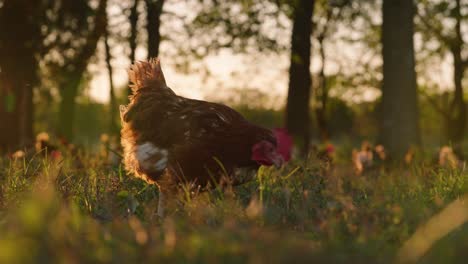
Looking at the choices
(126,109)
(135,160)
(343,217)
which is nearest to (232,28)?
(126,109)

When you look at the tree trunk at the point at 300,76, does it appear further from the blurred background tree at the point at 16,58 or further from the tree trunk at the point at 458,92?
the tree trunk at the point at 458,92

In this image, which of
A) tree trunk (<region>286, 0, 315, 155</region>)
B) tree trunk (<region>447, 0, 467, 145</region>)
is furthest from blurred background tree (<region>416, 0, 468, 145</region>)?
tree trunk (<region>286, 0, 315, 155</region>)

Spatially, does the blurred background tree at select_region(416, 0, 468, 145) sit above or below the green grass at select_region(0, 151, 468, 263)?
above

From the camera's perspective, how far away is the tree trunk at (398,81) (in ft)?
36.8

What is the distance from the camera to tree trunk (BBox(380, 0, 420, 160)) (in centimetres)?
1120

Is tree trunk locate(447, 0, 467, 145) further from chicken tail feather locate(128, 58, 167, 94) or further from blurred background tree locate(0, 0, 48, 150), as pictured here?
chicken tail feather locate(128, 58, 167, 94)

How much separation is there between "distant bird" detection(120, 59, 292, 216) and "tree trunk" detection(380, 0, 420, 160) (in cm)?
640

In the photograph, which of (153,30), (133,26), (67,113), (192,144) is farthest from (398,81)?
(67,113)

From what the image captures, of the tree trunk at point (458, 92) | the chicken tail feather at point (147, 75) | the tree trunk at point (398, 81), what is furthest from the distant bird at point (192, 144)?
the tree trunk at point (458, 92)

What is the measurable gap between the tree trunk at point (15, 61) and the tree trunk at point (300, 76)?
17.3 ft

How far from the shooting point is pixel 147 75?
21.8 feet

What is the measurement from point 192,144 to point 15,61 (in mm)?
8340

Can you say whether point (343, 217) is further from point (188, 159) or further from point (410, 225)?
point (188, 159)

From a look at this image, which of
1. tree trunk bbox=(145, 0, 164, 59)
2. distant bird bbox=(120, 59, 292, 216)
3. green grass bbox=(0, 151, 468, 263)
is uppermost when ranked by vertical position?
tree trunk bbox=(145, 0, 164, 59)
